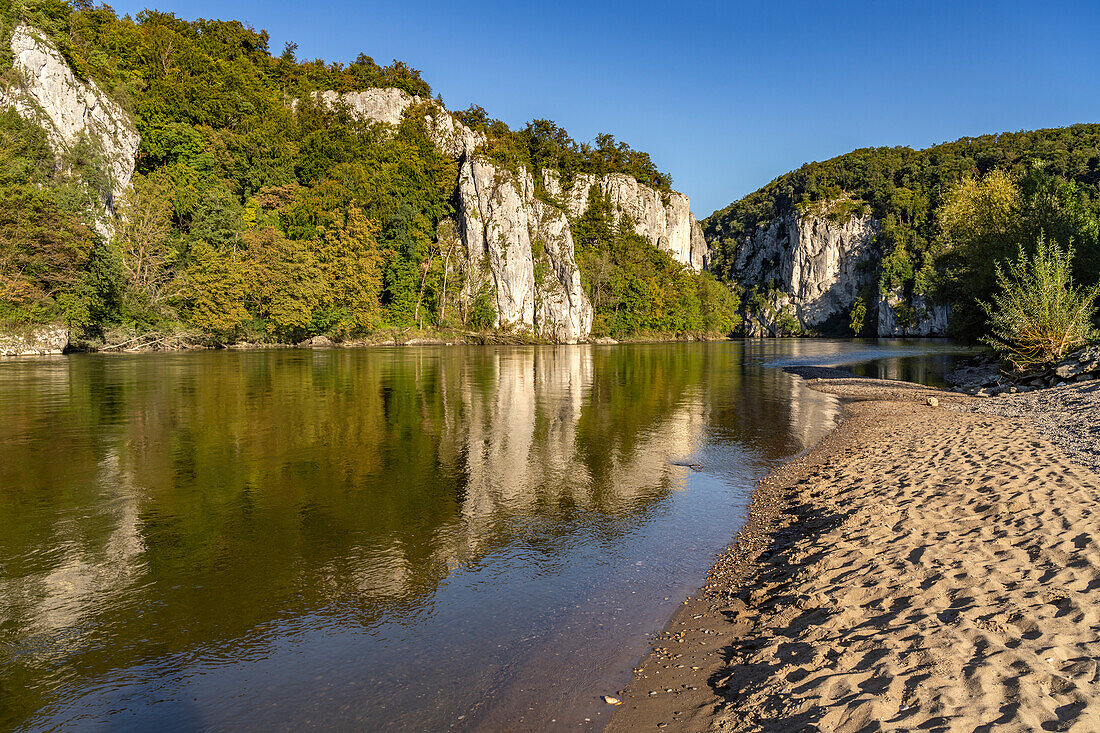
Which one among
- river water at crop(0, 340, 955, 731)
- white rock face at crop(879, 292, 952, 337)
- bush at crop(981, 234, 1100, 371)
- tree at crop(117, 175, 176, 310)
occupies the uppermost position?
A: tree at crop(117, 175, 176, 310)

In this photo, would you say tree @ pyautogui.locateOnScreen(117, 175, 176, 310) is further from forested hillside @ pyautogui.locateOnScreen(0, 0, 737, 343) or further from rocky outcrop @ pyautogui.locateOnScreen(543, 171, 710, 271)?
rocky outcrop @ pyautogui.locateOnScreen(543, 171, 710, 271)

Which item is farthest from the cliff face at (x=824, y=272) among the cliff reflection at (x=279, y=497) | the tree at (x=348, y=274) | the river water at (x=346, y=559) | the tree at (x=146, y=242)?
the river water at (x=346, y=559)

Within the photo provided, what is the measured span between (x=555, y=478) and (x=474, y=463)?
235 cm

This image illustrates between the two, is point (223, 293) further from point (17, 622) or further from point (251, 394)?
point (17, 622)

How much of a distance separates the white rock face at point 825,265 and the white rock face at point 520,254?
8605 centimetres

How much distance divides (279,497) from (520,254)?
87.0 metres

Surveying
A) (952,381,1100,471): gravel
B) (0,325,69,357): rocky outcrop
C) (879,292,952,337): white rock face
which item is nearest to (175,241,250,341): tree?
(0,325,69,357): rocky outcrop

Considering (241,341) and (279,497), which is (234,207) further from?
(279,497)

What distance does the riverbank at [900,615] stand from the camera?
13.8ft

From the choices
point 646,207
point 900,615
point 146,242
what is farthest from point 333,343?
point 646,207

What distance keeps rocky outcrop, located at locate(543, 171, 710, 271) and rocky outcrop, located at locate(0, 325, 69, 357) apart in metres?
85.8

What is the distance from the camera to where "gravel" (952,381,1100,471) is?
12.4 m

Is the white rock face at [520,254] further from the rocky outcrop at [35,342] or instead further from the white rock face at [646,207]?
the rocky outcrop at [35,342]

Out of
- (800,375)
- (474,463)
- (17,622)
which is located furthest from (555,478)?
(800,375)
